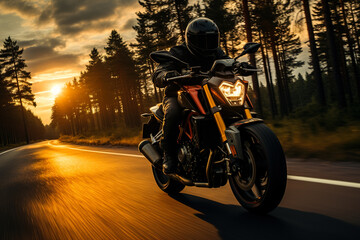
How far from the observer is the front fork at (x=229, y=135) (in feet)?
8.15

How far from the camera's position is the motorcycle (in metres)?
2.37

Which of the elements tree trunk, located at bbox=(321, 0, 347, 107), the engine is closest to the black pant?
the engine

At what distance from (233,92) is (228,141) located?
491 mm

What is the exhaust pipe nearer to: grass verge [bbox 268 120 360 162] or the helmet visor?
the helmet visor

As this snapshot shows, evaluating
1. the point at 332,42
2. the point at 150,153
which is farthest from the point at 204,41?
the point at 332,42

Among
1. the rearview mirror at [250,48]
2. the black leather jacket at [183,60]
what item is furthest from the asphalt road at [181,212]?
the rearview mirror at [250,48]

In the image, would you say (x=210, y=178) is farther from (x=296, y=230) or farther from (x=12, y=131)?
(x=12, y=131)

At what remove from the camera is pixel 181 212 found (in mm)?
2979

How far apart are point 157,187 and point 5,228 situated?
6.60 ft

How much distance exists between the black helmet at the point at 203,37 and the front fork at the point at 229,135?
2.04 feet

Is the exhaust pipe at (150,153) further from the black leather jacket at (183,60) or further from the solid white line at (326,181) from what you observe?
the solid white line at (326,181)

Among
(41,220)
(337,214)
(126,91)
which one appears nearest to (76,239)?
(41,220)

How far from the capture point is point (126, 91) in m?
50.2

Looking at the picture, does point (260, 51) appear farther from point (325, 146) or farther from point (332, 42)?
point (325, 146)
